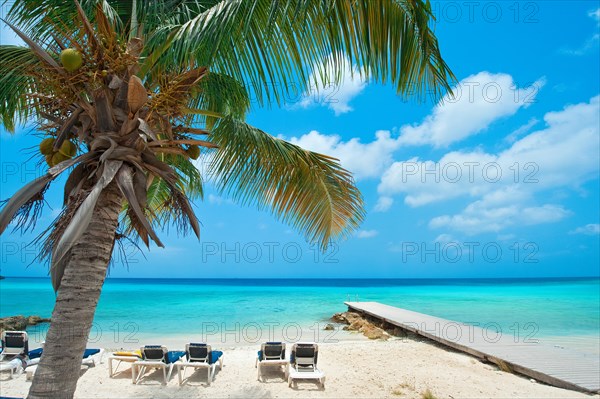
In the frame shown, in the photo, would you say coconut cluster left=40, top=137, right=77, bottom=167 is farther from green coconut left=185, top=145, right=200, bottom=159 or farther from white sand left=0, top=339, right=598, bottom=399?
white sand left=0, top=339, right=598, bottom=399

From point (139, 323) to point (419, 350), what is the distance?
58.5 ft

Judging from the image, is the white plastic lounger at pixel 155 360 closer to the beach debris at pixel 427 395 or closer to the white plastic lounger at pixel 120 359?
the white plastic lounger at pixel 120 359

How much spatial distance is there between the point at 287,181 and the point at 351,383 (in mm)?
4242

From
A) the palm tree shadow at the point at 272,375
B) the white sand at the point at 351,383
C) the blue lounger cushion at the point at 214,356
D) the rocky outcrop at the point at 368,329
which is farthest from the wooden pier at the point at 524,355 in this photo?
the blue lounger cushion at the point at 214,356

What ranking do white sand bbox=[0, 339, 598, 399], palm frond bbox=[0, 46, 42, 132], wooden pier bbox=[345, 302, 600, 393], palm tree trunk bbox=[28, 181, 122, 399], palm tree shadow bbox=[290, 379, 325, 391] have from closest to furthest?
palm tree trunk bbox=[28, 181, 122, 399], palm frond bbox=[0, 46, 42, 132], white sand bbox=[0, 339, 598, 399], palm tree shadow bbox=[290, 379, 325, 391], wooden pier bbox=[345, 302, 600, 393]

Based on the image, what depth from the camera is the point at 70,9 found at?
4.27m

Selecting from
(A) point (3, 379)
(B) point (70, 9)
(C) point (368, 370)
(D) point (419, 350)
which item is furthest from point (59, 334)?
(D) point (419, 350)

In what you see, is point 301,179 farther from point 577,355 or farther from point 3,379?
point 577,355

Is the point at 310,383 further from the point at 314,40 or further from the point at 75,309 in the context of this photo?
the point at 314,40

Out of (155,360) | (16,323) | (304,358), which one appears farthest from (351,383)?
(16,323)

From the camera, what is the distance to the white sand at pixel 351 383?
703 cm

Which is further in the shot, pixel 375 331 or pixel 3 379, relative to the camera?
pixel 375 331

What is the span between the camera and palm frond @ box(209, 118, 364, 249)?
217 inches

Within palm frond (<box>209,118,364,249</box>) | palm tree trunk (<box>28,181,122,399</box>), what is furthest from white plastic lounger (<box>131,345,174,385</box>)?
palm tree trunk (<box>28,181,122,399</box>)
